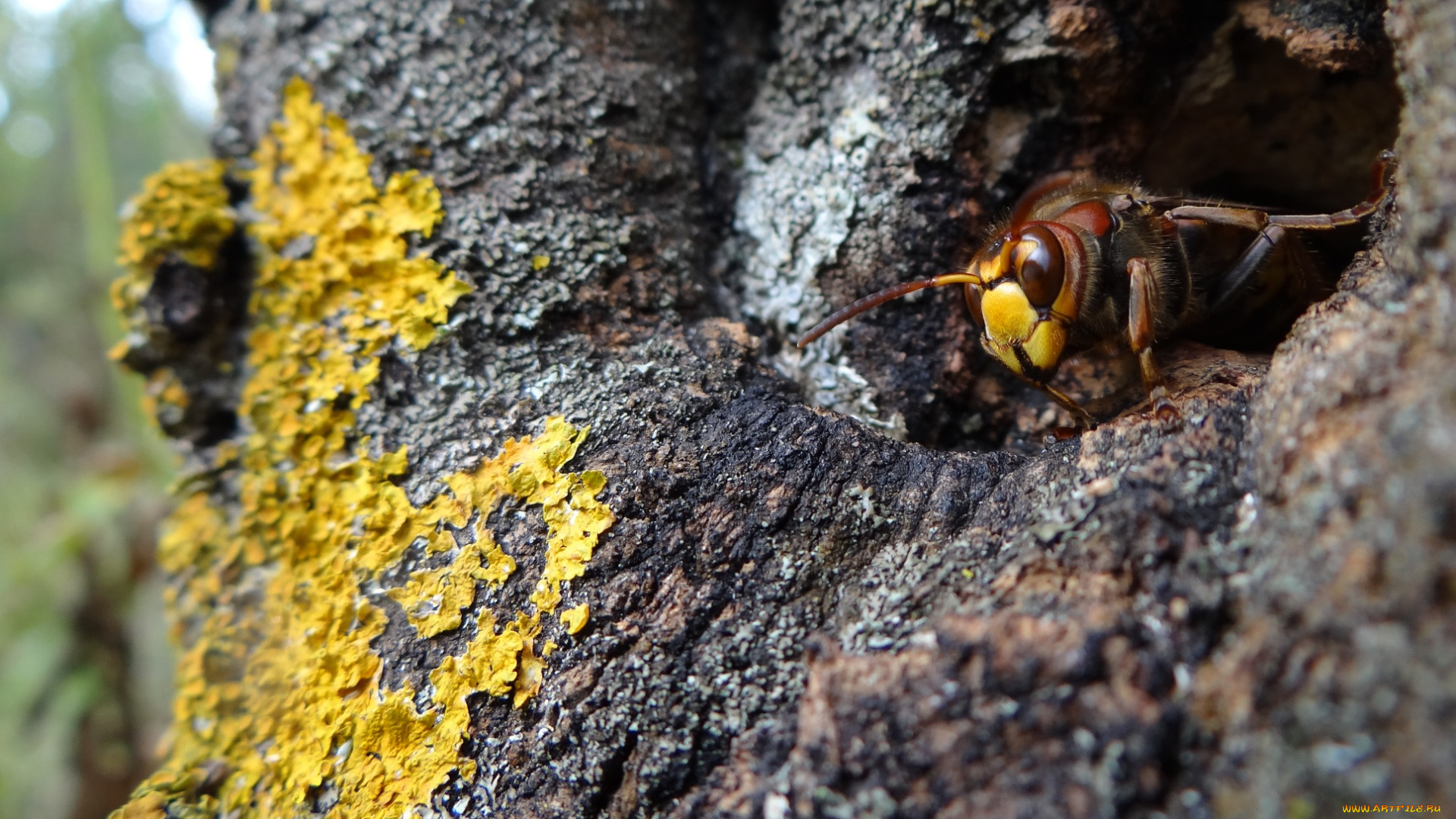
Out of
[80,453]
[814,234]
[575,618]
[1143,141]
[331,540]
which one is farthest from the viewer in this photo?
[80,453]

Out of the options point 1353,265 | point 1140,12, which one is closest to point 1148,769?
point 1353,265

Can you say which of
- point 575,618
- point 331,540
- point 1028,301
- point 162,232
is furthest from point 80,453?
point 1028,301

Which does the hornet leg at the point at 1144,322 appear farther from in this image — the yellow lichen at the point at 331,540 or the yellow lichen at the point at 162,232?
the yellow lichen at the point at 162,232

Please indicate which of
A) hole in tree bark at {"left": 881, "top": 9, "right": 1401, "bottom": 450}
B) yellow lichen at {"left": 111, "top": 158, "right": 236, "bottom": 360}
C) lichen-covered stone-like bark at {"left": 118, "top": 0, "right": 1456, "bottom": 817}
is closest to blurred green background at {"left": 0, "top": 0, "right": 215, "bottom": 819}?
yellow lichen at {"left": 111, "top": 158, "right": 236, "bottom": 360}

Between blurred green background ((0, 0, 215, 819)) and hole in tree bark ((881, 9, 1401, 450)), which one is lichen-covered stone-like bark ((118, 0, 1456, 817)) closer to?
hole in tree bark ((881, 9, 1401, 450))

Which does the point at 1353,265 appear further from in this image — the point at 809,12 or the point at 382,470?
A: the point at 382,470

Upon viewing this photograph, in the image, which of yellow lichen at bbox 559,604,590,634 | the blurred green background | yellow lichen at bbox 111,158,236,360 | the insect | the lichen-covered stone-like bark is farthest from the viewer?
the blurred green background

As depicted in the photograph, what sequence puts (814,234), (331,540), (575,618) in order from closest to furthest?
1. (575,618)
2. (331,540)
3. (814,234)

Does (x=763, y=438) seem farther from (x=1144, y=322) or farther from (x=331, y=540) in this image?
A: (x=331, y=540)
